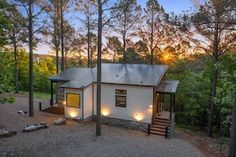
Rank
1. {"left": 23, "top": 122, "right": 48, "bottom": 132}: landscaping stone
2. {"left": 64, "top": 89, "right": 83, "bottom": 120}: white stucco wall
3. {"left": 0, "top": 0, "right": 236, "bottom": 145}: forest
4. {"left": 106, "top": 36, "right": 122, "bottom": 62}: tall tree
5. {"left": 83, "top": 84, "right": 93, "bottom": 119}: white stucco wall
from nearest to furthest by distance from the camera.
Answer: {"left": 0, "top": 0, "right": 236, "bottom": 145}: forest
{"left": 23, "top": 122, "right": 48, "bottom": 132}: landscaping stone
{"left": 64, "top": 89, "right": 83, "bottom": 120}: white stucco wall
{"left": 83, "top": 84, "right": 93, "bottom": 119}: white stucco wall
{"left": 106, "top": 36, "right": 122, "bottom": 62}: tall tree

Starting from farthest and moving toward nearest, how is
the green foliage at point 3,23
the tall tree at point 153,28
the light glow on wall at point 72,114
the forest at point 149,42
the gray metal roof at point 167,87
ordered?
the tall tree at point 153,28 → the light glow on wall at point 72,114 → the gray metal roof at point 167,87 → the forest at point 149,42 → the green foliage at point 3,23

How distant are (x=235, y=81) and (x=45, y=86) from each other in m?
29.3

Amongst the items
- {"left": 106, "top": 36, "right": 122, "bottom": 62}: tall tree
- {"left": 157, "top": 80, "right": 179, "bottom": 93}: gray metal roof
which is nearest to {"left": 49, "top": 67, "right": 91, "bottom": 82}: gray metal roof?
{"left": 157, "top": 80, "right": 179, "bottom": 93}: gray metal roof

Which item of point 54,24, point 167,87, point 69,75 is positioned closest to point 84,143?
point 167,87

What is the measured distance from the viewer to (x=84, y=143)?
11.9 meters

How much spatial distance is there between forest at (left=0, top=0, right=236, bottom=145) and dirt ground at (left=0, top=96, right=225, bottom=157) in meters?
2.60

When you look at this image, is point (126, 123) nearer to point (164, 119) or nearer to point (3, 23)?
point (164, 119)

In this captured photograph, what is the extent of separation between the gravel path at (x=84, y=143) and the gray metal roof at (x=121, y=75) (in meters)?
3.26

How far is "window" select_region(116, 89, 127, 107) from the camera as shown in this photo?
15.9 meters

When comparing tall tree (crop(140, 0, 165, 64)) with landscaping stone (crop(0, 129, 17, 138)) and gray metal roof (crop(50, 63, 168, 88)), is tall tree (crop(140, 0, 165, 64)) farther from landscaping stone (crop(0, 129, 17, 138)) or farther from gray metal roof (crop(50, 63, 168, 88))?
landscaping stone (crop(0, 129, 17, 138))

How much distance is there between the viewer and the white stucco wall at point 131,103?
→ 1525 centimetres

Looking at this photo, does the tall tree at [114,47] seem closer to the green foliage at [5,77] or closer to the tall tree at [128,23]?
the tall tree at [128,23]

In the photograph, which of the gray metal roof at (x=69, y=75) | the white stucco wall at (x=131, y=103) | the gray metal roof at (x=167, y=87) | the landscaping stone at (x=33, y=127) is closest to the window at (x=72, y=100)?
the white stucco wall at (x=131, y=103)

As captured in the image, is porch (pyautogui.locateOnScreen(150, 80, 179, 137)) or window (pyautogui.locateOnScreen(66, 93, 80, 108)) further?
window (pyautogui.locateOnScreen(66, 93, 80, 108))
